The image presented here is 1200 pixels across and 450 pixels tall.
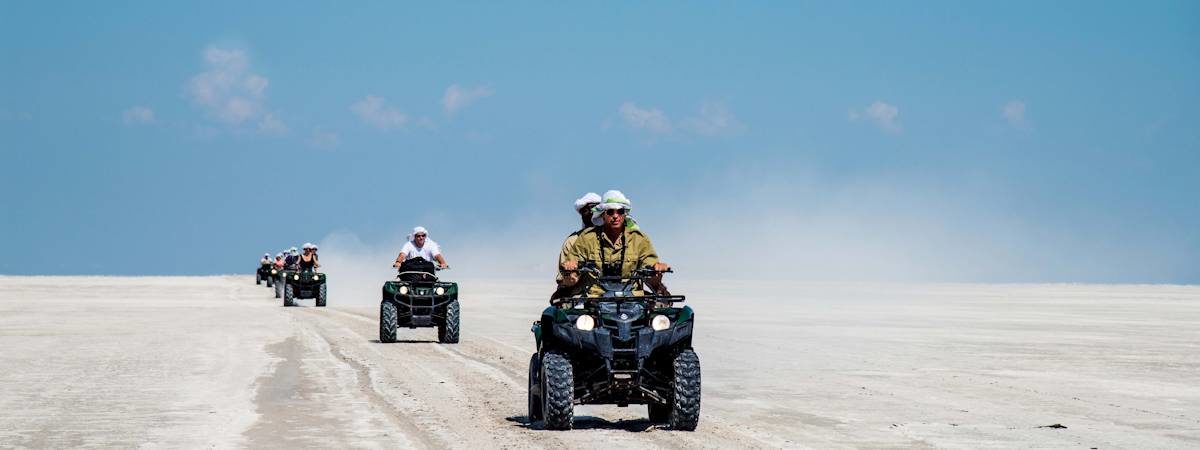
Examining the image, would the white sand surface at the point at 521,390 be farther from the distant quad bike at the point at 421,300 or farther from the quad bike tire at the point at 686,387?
the distant quad bike at the point at 421,300

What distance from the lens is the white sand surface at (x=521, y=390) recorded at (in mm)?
12016

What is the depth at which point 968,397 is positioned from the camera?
16.0 metres

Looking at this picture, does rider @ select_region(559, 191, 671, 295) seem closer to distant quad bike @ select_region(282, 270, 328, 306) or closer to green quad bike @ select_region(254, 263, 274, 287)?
distant quad bike @ select_region(282, 270, 328, 306)

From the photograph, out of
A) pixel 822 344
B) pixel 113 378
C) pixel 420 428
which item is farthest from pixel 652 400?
pixel 822 344

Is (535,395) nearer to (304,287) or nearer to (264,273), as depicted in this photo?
(304,287)

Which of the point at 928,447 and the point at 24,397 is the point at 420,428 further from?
the point at 24,397

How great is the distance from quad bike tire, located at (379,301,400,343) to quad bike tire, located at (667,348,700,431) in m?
→ 13.6

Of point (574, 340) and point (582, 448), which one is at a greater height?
point (574, 340)

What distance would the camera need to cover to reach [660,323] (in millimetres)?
11703

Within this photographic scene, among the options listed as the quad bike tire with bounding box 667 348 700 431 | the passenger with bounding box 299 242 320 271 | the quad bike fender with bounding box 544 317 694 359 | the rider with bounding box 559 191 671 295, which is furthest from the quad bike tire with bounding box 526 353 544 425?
the passenger with bounding box 299 242 320 271

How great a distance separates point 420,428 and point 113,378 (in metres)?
6.80

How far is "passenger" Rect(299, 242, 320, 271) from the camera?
46844mm

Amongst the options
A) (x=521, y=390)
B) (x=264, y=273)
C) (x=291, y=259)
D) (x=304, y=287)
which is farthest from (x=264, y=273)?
(x=521, y=390)

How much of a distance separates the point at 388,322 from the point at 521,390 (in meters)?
9.09
